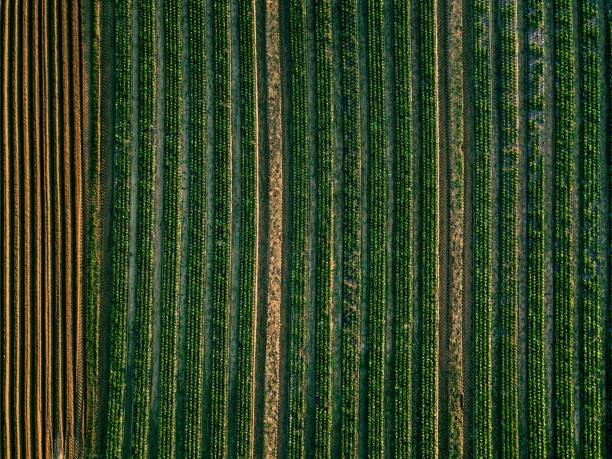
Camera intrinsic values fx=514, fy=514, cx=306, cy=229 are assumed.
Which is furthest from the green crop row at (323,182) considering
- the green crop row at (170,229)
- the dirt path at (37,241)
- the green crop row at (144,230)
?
the dirt path at (37,241)

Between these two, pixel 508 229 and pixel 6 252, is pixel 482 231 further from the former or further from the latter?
pixel 6 252

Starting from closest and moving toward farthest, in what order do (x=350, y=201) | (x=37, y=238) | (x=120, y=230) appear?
(x=37, y=238)
(x=120, y=230)
(x=350, y=201)

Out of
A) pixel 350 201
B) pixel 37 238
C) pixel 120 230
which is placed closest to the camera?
pixel 37 238

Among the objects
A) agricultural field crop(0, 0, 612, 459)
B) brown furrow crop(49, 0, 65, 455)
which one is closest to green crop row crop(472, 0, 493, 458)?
agricultural field crop(0, 0, 612, 459)

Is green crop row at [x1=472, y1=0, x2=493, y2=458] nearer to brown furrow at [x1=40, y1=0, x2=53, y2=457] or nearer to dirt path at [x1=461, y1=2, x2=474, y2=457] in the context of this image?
dirt path at [x1=461, y1=2, x2=474, y2=457]

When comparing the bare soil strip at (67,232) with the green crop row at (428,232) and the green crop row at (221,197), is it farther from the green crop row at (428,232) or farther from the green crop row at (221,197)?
the green crop row at (428,232)

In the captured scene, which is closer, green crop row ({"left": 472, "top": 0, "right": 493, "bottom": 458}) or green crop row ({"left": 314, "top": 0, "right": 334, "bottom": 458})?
green crop row ({"left": 472, "top": 0, "right": 493, "bottom": 458})

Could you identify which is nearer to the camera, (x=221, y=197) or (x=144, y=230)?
(x=144, y=230)

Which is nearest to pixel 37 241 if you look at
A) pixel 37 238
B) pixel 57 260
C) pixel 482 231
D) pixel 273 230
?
pixel 37 238
